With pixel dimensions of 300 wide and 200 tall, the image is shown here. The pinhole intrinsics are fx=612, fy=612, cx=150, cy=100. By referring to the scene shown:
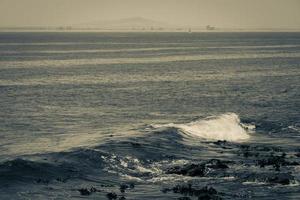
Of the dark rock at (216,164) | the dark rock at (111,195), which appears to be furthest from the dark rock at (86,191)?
the dark rock at (216,164)

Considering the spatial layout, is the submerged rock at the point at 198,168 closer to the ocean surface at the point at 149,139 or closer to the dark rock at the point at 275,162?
the ocean surface at the point at 149,139

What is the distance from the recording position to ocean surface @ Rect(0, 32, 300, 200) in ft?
125

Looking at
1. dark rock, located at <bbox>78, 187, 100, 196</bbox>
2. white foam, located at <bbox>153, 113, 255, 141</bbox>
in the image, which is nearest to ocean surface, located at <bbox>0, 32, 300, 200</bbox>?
dark rock, located at <bbox>78, 187, 100, 196</bbox>

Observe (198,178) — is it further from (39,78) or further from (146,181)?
(39,78)

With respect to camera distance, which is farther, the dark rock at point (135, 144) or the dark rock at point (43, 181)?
the dark rock at point (135, 144)

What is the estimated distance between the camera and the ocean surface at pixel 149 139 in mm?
38094

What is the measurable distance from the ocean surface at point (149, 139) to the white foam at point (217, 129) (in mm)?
106

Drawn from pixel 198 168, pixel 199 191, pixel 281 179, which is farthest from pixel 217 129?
pixel 199 191

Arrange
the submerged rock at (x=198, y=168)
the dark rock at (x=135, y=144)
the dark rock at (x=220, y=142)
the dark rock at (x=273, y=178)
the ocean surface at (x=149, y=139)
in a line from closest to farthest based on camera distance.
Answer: the ocean surface at (x=149, y=139) → the dark rock at (x=273, y=178) → the submerged rock at (x=198, y=168) → the dark rock at (x=135, y=144) → the dark rock at (x=220, y=142)

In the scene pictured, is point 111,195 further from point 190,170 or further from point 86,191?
point 190,170

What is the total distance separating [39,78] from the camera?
363 feet

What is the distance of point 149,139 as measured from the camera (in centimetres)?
5291

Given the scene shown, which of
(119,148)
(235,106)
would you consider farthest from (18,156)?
(235,106)

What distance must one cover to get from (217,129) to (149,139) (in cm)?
992
